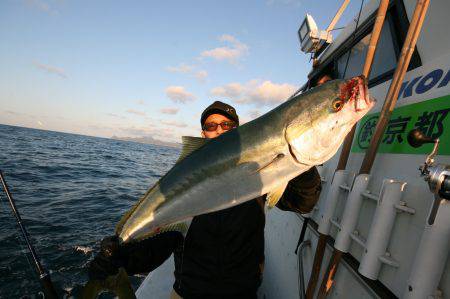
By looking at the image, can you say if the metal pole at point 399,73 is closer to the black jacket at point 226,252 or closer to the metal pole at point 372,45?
the metal pole at point 372,45

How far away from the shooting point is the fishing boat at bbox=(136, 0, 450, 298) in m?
1.70

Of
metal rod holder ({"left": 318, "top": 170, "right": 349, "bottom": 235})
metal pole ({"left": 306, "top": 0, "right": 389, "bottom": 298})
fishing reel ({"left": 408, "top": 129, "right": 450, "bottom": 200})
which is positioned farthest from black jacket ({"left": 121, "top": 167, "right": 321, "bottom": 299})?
fishing reel ({"left": 408, "top": 129, "right": 450, "bottom": 200})

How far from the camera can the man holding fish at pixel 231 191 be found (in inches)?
86.7

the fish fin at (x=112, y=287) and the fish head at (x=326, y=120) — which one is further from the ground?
the fish head at (x=326, y=120)

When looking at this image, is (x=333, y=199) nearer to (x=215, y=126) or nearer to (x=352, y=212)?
(x=352, y=212)

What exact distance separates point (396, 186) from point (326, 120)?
2.50ft

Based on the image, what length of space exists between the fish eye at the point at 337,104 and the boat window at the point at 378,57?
147cm

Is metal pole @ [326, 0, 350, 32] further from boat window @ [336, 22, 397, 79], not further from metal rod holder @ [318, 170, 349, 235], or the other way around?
metal rod holder @ [318, 170, 349, 235]

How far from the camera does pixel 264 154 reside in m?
2.30

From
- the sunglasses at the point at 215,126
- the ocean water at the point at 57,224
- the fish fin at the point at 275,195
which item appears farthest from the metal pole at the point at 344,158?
the ocean water at the point at 57,224

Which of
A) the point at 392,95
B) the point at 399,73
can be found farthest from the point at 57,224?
the point at 399,73

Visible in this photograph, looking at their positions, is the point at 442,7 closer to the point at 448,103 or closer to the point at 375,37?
the point at 375,37

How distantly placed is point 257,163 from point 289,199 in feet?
3.01

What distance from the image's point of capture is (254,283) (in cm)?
321
